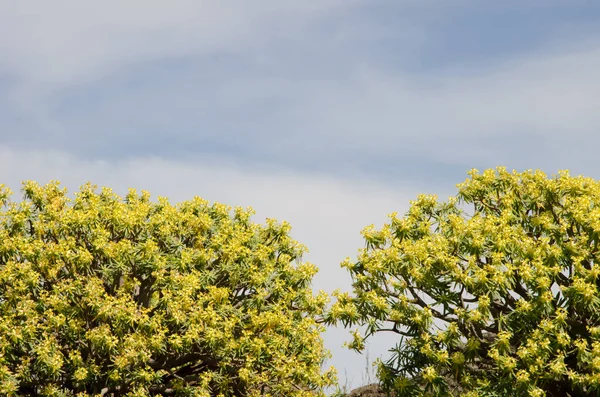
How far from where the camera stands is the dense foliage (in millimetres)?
16562

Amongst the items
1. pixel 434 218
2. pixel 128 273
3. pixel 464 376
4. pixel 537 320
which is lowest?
pixel 464 376

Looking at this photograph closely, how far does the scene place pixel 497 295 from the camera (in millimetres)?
17094

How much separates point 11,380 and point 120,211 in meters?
4.72

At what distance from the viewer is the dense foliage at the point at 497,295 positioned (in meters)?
16.6

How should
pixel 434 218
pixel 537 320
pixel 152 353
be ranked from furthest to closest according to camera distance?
1. pixel 434 218
2. pixel 152 353
3. pixel 537 320

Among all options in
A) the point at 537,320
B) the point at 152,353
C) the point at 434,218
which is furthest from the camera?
the point at 434,218

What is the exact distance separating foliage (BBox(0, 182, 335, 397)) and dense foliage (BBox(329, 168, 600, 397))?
6.33 feet

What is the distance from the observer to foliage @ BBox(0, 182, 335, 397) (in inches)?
688

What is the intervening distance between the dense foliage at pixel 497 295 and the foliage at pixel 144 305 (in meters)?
1.93

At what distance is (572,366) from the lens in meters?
17.3

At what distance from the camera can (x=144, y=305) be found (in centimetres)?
1927

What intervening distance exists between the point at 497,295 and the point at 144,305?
8749mm

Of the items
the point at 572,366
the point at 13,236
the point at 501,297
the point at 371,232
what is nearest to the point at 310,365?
the point at 371,232

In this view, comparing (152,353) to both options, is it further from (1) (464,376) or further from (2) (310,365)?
(1) (464,376)
